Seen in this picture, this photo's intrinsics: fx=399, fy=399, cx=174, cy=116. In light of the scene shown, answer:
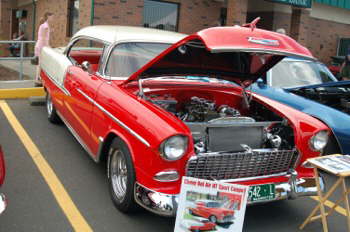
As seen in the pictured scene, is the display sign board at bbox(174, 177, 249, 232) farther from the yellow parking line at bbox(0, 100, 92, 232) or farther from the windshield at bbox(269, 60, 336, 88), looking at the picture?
the windshield at bbox(269, 60, 336, 88)

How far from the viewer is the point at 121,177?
3.62 meters

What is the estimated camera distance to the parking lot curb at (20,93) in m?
7.59

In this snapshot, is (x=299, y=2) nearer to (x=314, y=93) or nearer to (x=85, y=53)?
(x=314, y=93)

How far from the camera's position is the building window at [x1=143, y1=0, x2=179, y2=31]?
11930 mm

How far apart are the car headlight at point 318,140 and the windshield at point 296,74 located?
2.54 m

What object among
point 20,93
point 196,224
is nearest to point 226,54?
point 196,224

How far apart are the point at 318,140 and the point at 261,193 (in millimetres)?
834

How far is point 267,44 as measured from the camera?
3.36 m

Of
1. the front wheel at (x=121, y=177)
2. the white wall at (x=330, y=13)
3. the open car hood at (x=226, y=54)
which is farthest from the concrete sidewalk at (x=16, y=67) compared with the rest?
the white wall at (x=330, y=13)

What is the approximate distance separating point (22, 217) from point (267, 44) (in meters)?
2.55

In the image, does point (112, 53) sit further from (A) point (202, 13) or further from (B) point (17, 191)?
(A) point (202, 13)

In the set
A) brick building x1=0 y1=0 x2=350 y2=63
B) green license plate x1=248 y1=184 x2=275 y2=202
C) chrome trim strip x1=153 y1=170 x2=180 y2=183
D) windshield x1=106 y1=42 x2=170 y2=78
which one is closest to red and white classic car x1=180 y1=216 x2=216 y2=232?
chrome trim strip x1=153 y1=170 x2=180 y2=183

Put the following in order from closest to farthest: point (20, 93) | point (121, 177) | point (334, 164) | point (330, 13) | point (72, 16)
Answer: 1. point (334, 164)
2. point (121, 177)
3. point (20, 93)
4. point (72, 16)
5. point (330, 13)

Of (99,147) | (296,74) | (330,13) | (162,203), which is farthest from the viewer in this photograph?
(330,13)
